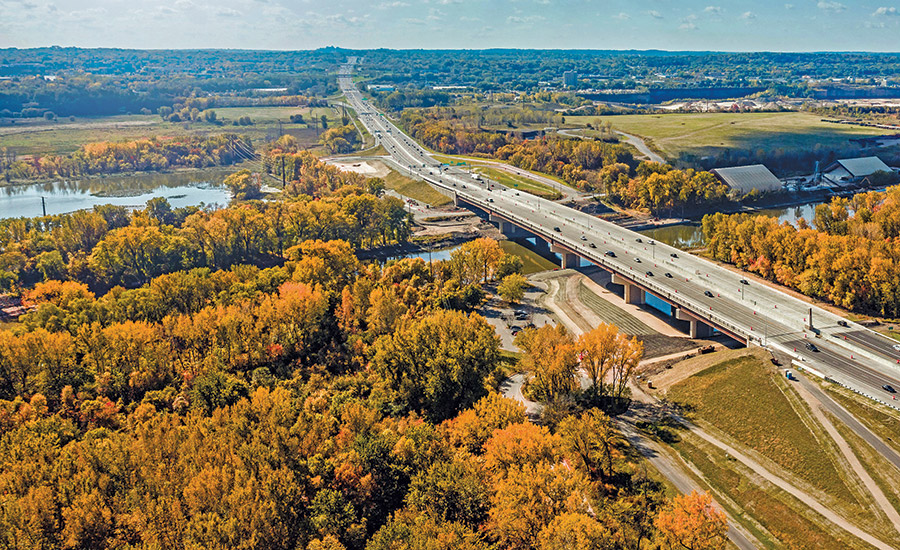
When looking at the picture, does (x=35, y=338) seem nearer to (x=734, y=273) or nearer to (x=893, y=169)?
(x=734, y=273)

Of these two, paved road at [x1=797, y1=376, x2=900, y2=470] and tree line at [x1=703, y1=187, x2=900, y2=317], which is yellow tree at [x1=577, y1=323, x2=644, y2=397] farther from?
tree line at [x1=703, y1=187, x2=900, y2=317]

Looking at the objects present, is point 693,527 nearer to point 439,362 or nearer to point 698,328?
point 439,362

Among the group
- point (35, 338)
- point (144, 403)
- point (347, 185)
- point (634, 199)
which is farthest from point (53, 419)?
point (634, 199)

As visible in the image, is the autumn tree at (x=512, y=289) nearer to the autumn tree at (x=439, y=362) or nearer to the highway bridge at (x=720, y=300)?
the highway bridge at (x=720, y=300)

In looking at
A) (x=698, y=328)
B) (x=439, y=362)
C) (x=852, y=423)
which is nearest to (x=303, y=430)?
(x=439, y=362)

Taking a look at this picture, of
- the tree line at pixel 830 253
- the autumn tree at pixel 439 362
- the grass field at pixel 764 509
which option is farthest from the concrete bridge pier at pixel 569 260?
the grass field at pixel 764 509

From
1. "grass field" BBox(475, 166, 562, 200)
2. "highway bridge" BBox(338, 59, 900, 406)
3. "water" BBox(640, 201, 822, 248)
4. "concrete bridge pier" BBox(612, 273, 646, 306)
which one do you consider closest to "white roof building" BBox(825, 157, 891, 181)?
"water" BBox(640, 201, 822, 248)

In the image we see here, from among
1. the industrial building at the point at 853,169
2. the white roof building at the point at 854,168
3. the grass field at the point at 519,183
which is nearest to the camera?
the grass field at the point at 519,183
